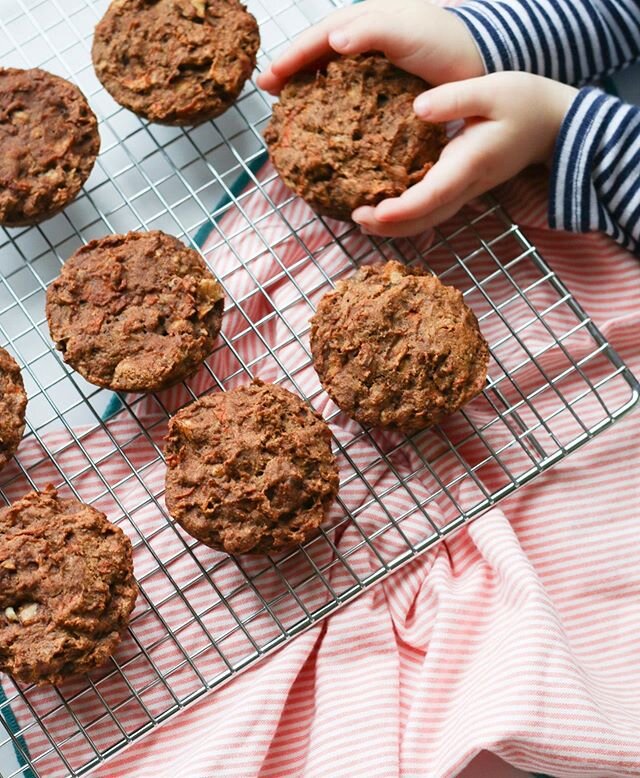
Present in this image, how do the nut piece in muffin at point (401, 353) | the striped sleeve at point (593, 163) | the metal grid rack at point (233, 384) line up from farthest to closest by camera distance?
1. the striped sleeve at point (593, 163)
2. the metal grid rack at point (233, 384)
3. the nut piece in muffin at point (401, 353)

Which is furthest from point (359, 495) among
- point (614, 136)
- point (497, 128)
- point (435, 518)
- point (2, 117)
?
point (2, 117)

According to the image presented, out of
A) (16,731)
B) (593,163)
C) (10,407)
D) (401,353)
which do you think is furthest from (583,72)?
(16,731)

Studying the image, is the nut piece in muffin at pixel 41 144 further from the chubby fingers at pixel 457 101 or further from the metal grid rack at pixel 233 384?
the chubby fingers at pixel 457 101

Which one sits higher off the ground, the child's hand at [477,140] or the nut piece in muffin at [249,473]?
the child's hand at [477,140]

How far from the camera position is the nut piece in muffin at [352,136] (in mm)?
2447

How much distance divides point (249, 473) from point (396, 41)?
3.86 ft

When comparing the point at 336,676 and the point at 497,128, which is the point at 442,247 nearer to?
the point at 497,128

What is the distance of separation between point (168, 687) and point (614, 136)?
1.88 meters

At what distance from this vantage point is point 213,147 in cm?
275

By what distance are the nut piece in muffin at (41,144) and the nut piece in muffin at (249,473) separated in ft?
2.25

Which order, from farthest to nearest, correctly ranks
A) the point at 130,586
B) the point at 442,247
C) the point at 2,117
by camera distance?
the point at 442,247 < the point at 2,117 < the point at 130,586

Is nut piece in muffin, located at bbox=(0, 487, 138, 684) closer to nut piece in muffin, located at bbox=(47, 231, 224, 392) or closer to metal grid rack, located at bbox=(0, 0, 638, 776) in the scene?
metal grid rack, located at bbox=(0, 0, 638, 776)

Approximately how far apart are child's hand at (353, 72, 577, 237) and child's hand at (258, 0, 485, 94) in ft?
0.33

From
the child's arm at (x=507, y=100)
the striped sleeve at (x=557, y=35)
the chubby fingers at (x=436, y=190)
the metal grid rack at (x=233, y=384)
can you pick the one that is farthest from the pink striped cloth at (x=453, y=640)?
the striped sleeve at (x=557, y=35)
